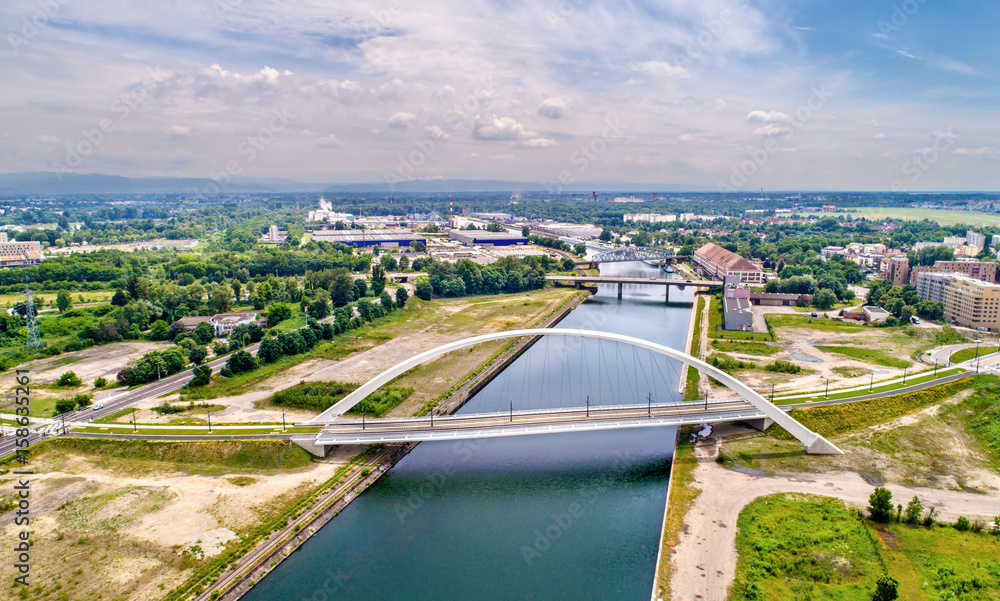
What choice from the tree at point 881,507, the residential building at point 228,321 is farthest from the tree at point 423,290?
the tree at point 881,507

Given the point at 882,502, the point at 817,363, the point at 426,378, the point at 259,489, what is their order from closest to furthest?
the point at 882,502 → the point at 259,489 → the point at 426,378 → the point at 817,363

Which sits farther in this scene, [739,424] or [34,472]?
[739,424]

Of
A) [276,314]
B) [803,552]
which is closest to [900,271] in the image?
[803,552]

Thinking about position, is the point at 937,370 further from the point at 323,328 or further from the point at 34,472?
the point at 34,472

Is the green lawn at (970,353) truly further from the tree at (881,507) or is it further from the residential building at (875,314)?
the tree at (881,507)

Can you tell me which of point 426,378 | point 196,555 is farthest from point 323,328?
point 196,555

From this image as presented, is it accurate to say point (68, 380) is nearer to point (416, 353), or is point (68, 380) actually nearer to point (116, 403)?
point (116, 403)
